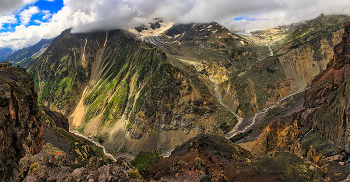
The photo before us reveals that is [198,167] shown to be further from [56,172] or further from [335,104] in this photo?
[335,104]

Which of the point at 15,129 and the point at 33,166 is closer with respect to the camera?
the point at 33,166

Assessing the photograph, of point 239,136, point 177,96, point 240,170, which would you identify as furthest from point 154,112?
point 240,170

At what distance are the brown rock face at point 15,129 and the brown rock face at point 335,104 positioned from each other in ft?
191

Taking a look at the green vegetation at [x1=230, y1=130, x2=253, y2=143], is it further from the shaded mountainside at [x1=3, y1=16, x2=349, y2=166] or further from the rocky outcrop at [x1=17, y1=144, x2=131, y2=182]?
the rocky outcrop at [x1=17, y1=144, x2=131, y2=182]

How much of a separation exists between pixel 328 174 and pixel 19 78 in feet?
233

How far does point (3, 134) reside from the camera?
94.5 feet

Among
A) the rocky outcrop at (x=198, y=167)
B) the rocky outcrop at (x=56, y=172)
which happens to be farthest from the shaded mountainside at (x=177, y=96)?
the rocky outcrop at (x=56, y=172)

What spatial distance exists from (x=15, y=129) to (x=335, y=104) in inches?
2714

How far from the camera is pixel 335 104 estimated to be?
177 ft

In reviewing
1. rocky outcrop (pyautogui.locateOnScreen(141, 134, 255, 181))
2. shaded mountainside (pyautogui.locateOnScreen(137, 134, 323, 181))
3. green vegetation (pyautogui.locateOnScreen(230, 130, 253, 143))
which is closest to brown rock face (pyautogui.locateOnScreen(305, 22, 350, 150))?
shaded mountainside (pyautogui.locateOnScreen(137, 134, 323, 181))

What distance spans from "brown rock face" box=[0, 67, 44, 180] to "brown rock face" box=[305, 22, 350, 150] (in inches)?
2297

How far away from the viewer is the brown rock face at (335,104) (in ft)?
153

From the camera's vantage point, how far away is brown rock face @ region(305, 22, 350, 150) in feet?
153

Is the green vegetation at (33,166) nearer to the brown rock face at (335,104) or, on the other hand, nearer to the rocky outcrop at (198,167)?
the rocky outcrop at (198,167)
